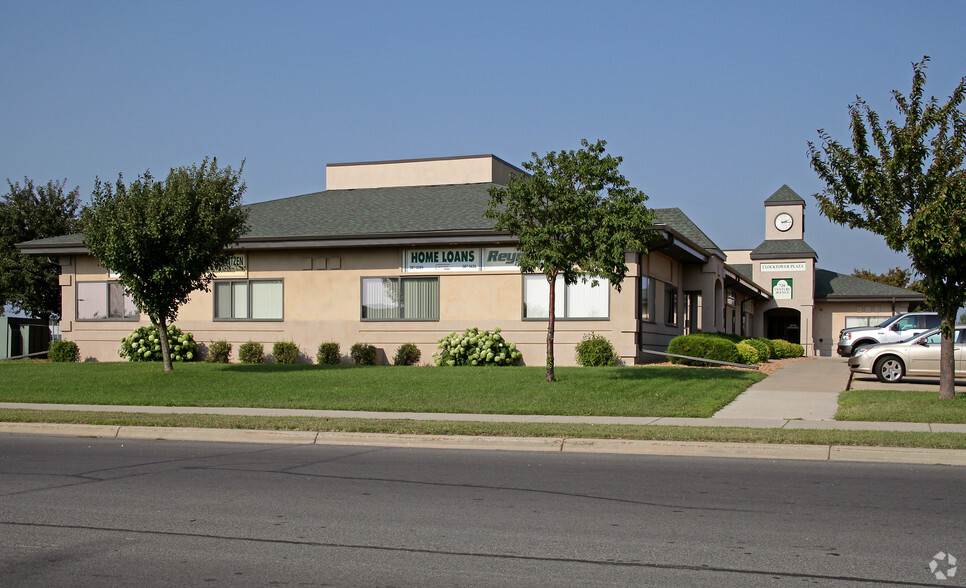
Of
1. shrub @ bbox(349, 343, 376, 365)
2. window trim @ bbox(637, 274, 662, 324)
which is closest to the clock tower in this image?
window trim @ bbox(637, 274, 662, 324)

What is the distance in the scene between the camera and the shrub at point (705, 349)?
2436 centimetres

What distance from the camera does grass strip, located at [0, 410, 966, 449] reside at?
1166 centimetres

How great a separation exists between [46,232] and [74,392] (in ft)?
75.4

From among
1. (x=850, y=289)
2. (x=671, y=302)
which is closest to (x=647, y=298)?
(x=671, y=302)

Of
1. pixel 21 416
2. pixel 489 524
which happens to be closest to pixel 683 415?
pixel 489 524

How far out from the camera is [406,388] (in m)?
18.8

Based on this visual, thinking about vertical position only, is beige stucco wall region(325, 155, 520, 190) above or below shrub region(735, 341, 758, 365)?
above

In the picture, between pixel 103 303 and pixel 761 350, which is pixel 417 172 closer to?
pixel 103 303

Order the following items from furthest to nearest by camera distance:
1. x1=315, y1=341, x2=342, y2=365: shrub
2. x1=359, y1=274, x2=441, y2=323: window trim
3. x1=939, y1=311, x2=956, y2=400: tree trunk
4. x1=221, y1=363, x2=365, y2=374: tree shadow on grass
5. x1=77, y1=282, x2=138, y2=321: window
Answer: x1=77, y1=282, x2=138, y2=321: window < x1=315, y1=341, x2=342, y2=365: shrub < x1=359, y1=274, x2=441, y2=323: window trim < x1=221, y1=363, x2=365, y2=374: tree shadow on grass < x1=939, y1=311, x2=956, y2=400: tree trunk

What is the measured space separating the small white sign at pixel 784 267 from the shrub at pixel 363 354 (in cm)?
2921

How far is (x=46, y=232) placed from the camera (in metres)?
39.2

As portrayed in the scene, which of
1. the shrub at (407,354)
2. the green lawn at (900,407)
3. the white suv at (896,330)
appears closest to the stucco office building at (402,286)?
the shrub at (407,354)

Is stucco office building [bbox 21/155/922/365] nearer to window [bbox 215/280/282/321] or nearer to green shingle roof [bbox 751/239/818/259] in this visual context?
window [bbox 215/280/282/321]

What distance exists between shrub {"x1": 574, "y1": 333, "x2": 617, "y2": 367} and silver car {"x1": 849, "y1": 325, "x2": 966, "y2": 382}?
594 centimetres
